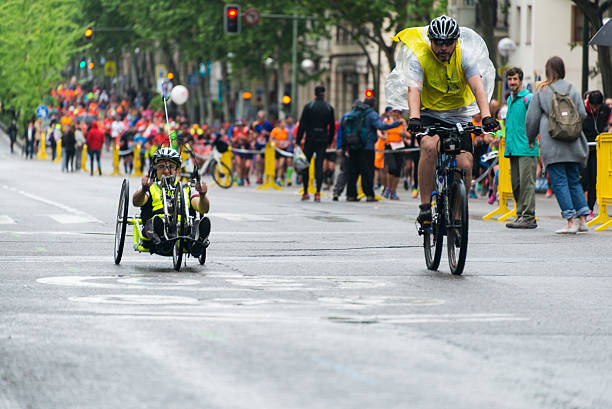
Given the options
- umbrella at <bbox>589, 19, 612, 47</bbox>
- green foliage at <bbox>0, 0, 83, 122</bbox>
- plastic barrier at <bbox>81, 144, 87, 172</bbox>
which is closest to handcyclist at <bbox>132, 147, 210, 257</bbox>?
umbrella at <bbox>589, 19, 612, 47</bbox>

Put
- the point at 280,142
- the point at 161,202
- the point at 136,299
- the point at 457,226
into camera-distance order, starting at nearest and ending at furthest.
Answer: the point at 136,299 → the point at 457,226 → the point at 161,202 → the point at 280,142

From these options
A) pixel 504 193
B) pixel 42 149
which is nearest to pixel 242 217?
pixel 504 193

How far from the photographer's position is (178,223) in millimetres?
11742

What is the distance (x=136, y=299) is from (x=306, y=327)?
1.73 meters

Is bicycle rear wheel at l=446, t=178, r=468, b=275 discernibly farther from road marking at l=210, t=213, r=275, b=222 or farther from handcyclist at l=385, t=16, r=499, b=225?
road marking at l=210, t=213, r=275, b=222

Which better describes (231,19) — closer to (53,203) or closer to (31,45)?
(53,203)

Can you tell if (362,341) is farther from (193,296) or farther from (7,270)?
(7,270)

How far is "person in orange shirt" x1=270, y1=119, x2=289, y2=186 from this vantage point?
37.5m

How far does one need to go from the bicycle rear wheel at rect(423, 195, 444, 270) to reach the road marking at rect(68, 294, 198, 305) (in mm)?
2550

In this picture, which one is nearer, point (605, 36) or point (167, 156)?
point (167, 156)

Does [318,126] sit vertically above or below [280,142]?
above

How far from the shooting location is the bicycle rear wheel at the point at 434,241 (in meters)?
11.4

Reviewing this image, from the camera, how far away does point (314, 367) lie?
6719mm

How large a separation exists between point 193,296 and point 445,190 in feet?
8.33
